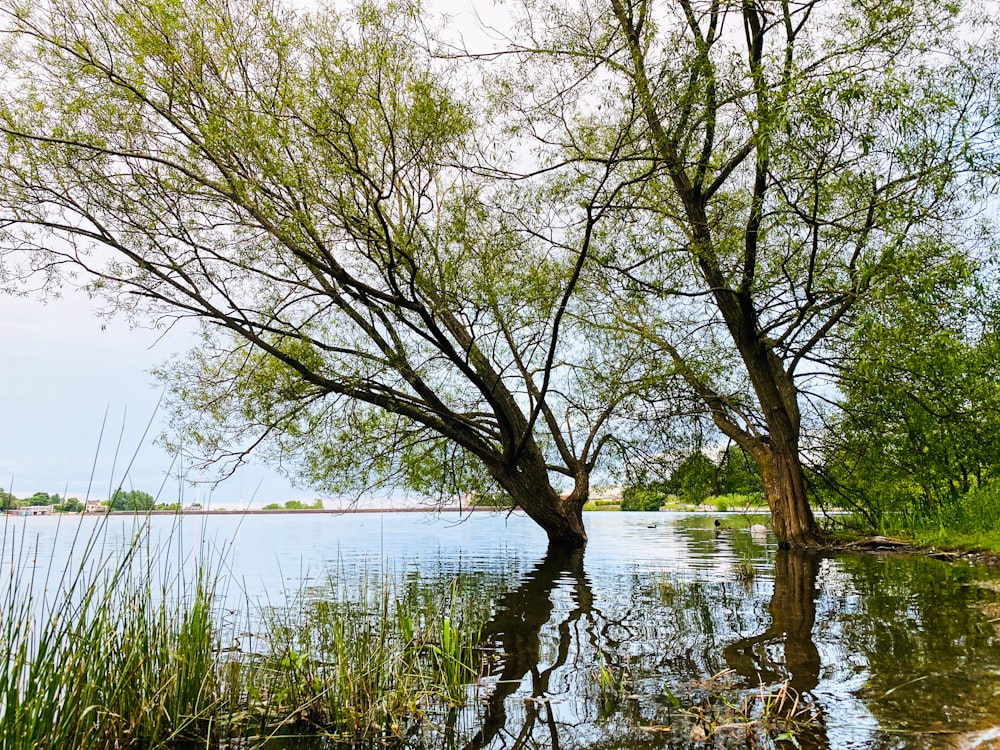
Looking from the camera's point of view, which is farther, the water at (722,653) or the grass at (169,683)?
the water at (722,653)

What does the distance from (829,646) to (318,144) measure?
30.3ft

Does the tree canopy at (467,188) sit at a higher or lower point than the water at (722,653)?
higher

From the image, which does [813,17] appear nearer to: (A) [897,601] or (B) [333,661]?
(A) [897,601]

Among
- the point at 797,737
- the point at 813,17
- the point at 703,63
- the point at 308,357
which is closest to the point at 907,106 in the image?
the point at 703,63

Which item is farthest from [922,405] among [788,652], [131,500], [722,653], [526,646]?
[131,500]

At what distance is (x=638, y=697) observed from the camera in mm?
4336

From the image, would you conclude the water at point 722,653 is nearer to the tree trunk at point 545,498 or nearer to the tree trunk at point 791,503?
the tree trunk at point 791,503

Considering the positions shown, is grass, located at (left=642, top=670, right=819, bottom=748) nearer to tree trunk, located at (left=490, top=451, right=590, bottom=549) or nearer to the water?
the water

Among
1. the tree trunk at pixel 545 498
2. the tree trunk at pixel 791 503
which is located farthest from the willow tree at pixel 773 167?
the tree trunk at pixel 545 498

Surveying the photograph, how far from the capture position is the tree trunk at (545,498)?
632 inches

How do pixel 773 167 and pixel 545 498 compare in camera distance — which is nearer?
pixel 773 167

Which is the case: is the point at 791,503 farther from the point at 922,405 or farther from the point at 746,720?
the point at 746,720

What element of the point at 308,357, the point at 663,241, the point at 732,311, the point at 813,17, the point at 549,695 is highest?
the point at 813,17

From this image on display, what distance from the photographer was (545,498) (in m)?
16.9
